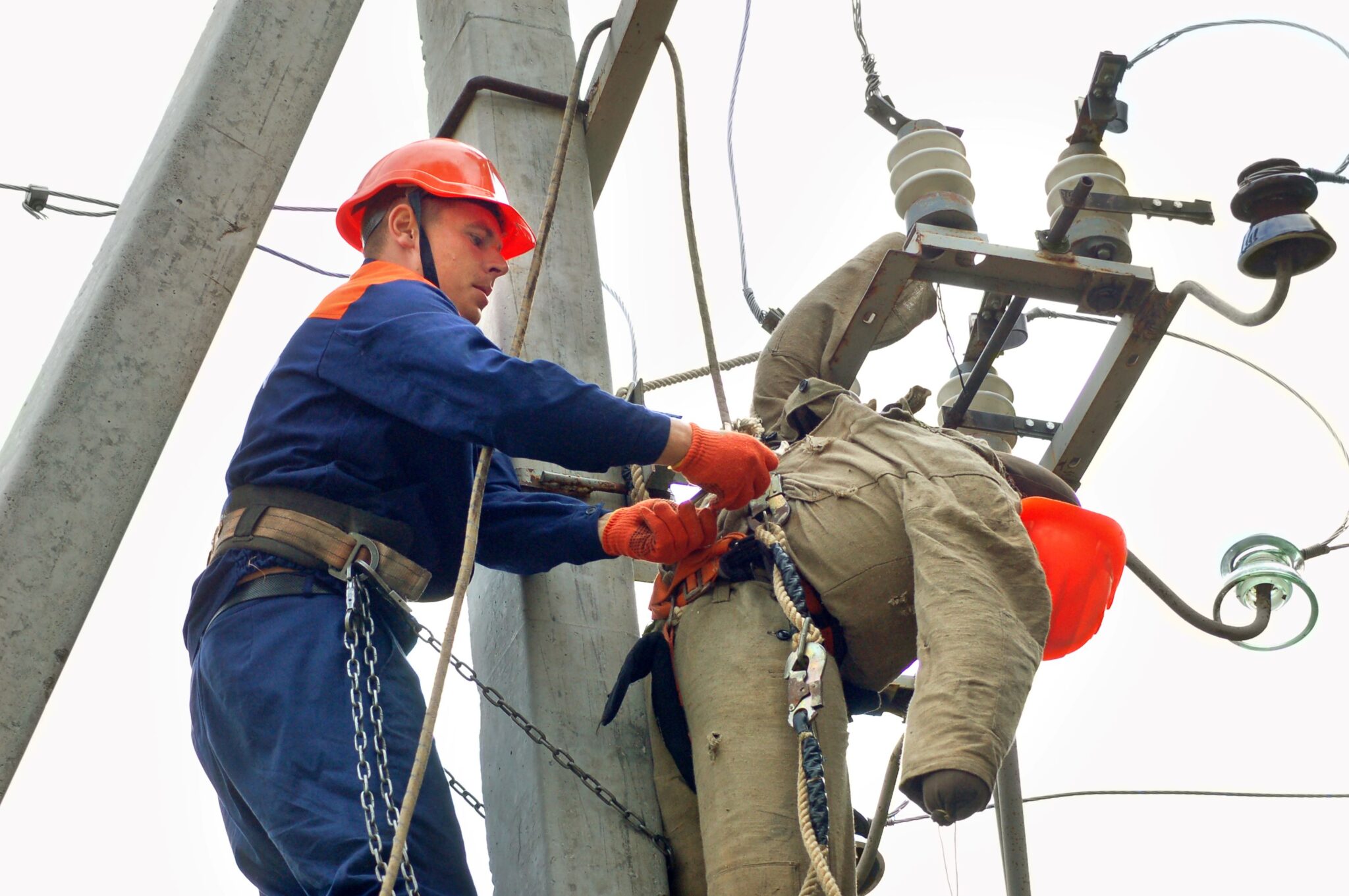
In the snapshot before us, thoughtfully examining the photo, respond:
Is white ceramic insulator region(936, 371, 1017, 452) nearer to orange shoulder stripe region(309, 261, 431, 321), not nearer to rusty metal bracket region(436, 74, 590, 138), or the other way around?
rusty metal bracket region(436, 74, 590, 138)

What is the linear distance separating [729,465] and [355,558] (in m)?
0.80

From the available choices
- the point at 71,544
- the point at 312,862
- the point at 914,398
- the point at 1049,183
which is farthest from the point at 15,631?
the point at 1049,183

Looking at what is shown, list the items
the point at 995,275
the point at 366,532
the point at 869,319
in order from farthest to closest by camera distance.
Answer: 1. the point at 995,275
2. the point at 869,319
3. the point at 366,532

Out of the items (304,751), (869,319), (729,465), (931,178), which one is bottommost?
(304,751)

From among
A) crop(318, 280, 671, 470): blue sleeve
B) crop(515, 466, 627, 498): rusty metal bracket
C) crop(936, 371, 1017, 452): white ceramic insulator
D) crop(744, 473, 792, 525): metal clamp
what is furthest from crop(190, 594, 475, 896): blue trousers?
crop(936, 371, 1017, 452): white ceramic insulator

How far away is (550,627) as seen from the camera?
403 cm

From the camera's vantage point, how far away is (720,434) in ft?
12.3

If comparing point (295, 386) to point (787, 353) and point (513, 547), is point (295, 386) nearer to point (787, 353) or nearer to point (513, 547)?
point (513, 547)

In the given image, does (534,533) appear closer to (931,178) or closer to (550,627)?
(550,627)

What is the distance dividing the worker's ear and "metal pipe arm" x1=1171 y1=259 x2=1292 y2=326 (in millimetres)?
2327

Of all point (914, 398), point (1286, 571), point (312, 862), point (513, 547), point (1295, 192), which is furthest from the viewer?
point (1286, 571)

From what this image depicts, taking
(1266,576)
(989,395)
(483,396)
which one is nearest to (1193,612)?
(1266,576)

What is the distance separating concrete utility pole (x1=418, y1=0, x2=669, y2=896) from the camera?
3748 millimetres

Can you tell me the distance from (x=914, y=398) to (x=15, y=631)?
228 centimetres
